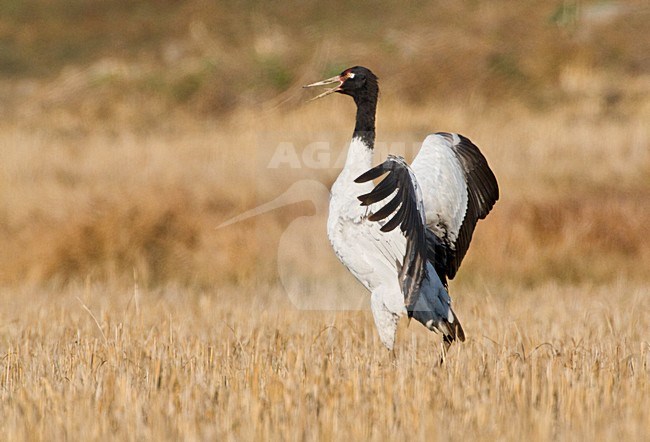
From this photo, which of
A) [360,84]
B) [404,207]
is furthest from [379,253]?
[360,84]

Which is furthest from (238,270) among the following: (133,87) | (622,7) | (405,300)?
(622,7)

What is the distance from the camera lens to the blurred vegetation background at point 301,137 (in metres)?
11.7

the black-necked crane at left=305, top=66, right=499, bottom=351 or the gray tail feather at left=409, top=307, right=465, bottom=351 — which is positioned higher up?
the black-necked crane at left=305, top=66, right=499, bottom=351

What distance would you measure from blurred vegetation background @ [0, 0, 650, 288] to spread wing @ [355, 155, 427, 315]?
18.1 ft

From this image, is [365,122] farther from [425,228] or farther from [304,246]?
[304,246]

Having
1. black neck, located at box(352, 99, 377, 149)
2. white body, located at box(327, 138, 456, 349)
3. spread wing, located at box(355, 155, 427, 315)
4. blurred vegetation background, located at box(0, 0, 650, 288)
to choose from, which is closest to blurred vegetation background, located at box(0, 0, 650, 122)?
blurred vegetation background, located at box(0, 0, 650, 288)

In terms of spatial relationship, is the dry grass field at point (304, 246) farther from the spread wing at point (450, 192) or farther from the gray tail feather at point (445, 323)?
the spread wing at point (450, 192)

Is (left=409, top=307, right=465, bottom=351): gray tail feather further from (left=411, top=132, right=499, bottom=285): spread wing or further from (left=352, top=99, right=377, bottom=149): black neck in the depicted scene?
(left=352, top=99, right=377, bottom=149): black neck

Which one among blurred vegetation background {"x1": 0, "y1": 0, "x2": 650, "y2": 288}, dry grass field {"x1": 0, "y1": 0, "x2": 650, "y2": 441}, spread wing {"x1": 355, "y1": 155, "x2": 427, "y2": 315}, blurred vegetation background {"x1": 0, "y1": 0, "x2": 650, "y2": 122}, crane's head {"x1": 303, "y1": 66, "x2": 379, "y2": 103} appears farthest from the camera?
blurred vegetation background {"x1": 0, "y1": 0, "x2": 650, "y2": 122}

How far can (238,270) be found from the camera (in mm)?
11734

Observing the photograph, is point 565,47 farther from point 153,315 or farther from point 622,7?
point 153,315

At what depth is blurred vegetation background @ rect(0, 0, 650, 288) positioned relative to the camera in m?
11.7

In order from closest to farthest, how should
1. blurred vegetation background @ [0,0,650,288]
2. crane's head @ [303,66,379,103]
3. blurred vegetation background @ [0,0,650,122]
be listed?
crane's head @ [303,66,379,103]
blurred vegetation background @ [0,0,650,288]
blurred vegetation background @ [0,0,650,122]

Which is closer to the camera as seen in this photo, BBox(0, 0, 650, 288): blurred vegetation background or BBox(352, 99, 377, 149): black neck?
BBox(352, 99, 377, 149): black neck
